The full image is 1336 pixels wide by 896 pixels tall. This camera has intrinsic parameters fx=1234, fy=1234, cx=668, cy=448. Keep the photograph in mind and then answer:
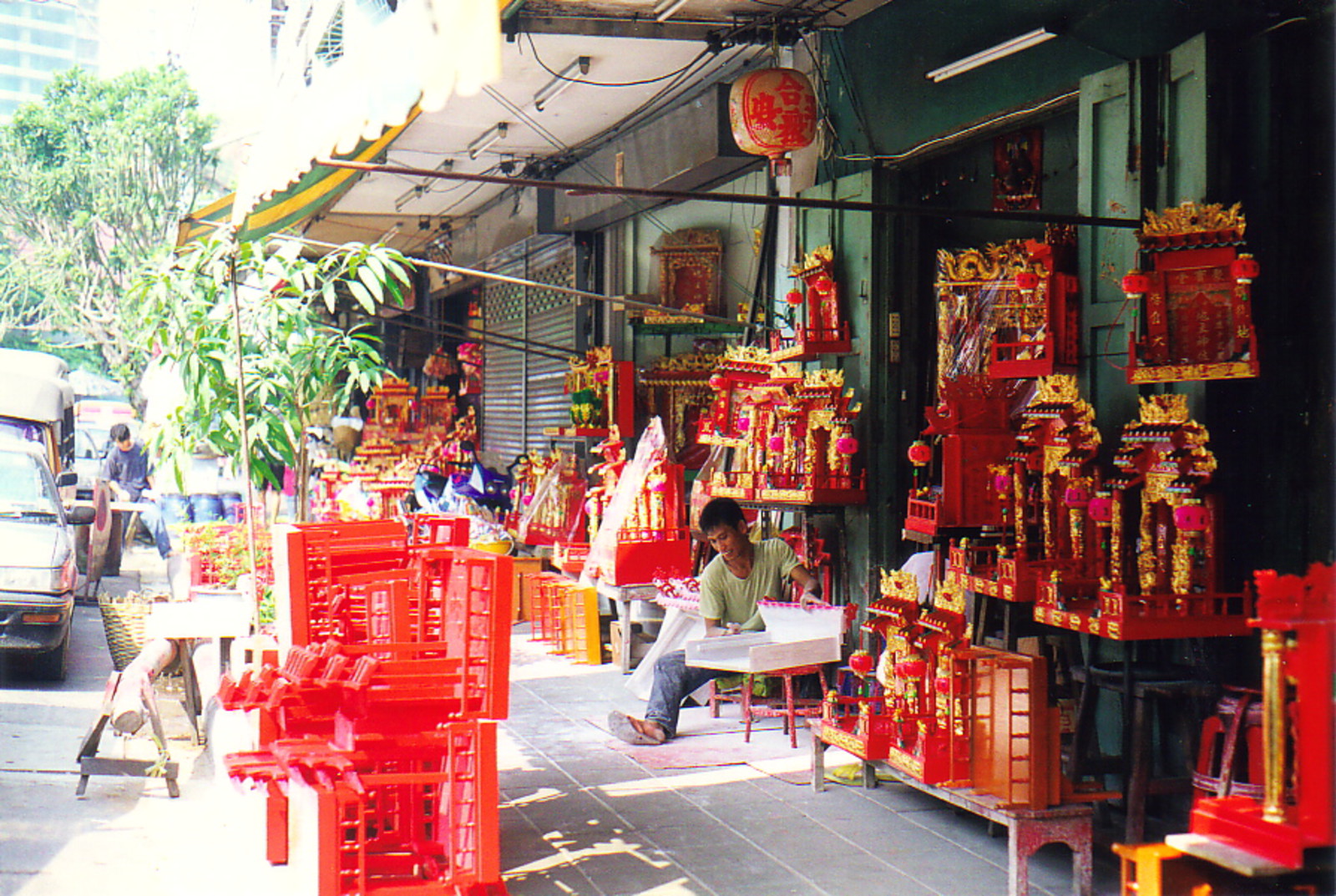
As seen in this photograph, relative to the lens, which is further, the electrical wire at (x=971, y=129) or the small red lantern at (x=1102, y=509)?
the electrical wire at (x=971, y=129)

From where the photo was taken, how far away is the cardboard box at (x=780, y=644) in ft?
20.9

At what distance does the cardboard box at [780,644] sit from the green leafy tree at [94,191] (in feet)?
24.5

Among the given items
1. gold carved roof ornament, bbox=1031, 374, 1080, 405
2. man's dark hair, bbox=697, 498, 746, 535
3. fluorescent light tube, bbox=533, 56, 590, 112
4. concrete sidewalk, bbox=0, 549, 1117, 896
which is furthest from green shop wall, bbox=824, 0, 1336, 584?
fluorescent light tube, bbox=533, 56, 590, 112

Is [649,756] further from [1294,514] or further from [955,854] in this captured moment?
[1294,514]

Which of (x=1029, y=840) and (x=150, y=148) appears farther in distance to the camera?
(x=150, y=148)

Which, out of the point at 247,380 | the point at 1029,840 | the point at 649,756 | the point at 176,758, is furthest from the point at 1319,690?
the point at 247,380

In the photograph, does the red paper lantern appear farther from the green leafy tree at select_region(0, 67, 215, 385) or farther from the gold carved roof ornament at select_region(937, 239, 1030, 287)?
the green leafy tree at select_region(0, 67, 215, 385)

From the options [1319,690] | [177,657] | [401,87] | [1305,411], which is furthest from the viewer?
[177,657]

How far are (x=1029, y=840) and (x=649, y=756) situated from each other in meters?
2.55

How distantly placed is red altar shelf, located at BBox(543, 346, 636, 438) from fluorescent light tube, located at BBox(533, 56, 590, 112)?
2130mm

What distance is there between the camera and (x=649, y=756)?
6.37m

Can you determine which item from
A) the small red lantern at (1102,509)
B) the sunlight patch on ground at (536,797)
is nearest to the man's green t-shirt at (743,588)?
the sunlight patch on ground at (536,797)

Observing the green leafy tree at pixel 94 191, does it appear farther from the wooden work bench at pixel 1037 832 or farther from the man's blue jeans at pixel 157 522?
the wooden work bench at pixel 1037 832

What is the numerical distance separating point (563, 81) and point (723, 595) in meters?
4.09
